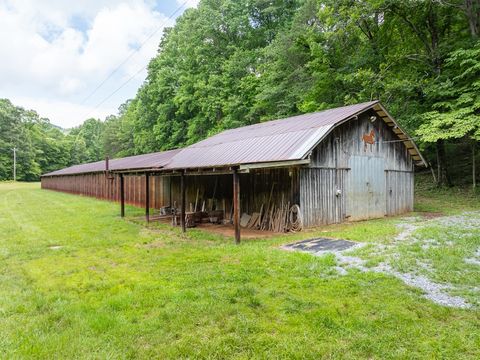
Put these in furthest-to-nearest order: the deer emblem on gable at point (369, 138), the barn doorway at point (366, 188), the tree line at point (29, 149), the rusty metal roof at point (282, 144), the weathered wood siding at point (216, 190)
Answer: the tree line at point (29, 149) < the deer emblem on gable at point (369, 138) < the barn doorway at point (366, 188) < the weathered wood siding at point (216, 190) < the rusty metal roof at point (282, 144)

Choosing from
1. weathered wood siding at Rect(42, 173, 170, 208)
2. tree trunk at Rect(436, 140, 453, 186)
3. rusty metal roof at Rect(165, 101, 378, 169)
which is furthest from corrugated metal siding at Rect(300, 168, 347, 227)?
tree trunk at Rect(436, 140, 453, 186)

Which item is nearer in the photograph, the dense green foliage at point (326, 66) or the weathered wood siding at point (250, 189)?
the weathered wood siding at point (250, 189)

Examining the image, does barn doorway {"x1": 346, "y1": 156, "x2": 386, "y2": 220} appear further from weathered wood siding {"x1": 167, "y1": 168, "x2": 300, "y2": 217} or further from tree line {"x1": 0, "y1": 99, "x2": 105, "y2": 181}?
tree line {"x1": 0, "y1": 99, "x2": 105, "y2": 181}

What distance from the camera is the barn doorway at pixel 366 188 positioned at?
12.0 metres

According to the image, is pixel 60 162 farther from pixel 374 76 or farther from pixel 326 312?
pixel 326 312

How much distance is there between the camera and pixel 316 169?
10.8 metres

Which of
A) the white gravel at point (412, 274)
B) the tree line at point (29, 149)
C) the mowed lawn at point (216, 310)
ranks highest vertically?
the tree line at point (29, 149)

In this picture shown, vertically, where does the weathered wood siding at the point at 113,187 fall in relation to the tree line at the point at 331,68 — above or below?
below

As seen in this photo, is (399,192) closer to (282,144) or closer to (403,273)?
(282,144)

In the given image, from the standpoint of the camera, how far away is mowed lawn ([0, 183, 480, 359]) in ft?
10.6

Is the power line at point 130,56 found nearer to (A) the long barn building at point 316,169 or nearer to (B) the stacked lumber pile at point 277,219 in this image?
(A) the long barn building at point 316,169

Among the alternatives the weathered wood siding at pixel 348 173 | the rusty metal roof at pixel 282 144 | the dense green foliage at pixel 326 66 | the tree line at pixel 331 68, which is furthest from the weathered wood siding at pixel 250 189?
the tree line at pixel 331 68

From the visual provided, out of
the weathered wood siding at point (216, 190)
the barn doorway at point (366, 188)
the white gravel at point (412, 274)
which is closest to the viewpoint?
the white gravel at point (412, 274)

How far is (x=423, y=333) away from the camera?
3430mm
